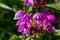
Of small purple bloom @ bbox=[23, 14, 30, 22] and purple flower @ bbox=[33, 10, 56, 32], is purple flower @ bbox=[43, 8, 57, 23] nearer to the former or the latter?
purple flower @ bbox=[33, 10, 56, 32]

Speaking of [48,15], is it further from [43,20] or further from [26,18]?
[26,18]

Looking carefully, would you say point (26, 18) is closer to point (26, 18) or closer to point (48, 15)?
point (26, 18)

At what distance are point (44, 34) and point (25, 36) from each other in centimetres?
17

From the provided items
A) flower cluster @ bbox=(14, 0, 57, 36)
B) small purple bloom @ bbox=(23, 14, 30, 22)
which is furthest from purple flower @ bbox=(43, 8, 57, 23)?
small purple bloom @ bbox=(23, 14, 30, 22)

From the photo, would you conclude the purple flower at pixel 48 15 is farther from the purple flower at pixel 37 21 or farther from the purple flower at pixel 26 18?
the purple flower at pixel 26 18

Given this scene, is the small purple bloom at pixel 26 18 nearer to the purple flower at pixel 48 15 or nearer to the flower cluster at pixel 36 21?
the flower cluster at pixel 36 21

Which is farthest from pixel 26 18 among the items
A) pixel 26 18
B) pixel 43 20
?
pixel 43 20

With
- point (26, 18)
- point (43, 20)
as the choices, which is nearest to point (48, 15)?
point (43, 20)

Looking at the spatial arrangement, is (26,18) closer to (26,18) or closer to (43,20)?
(26,18)

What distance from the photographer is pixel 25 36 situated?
184 cm

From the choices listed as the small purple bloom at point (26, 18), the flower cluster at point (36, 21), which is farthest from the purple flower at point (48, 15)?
the small purple bloom at point (26, 18)

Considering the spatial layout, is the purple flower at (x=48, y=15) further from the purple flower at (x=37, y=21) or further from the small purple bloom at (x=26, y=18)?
the small purple bloom at (x=26, y=18)

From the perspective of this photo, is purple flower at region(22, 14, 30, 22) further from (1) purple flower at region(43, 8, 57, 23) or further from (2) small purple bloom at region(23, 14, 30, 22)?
(1) purple flower at region(43, 8, 57, 23)

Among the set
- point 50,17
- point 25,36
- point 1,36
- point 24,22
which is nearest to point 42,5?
point 50,17
